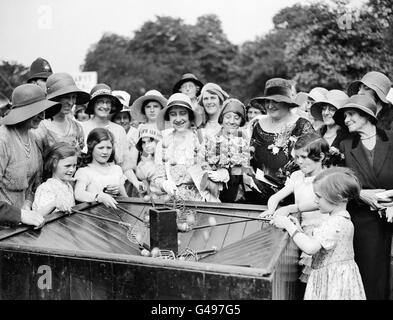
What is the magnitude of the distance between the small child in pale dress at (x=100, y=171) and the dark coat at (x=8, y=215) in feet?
3.32

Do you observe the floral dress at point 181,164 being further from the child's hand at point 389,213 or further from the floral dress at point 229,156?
the child's hand at point 389,213

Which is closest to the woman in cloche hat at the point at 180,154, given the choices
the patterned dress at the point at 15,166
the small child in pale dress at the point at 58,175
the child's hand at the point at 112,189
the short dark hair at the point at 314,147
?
the child's hand at the point at 112,189

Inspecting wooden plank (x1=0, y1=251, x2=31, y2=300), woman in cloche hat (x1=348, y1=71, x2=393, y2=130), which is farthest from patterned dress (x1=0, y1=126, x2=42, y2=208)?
woman in cloche hat (x1=348, y1=71, x2=393, y2=130)

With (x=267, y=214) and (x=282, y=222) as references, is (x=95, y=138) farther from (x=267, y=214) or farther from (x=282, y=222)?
(x=282, y=222)

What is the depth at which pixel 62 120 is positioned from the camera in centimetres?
440

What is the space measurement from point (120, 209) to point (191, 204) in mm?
574

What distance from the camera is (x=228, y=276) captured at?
2184 mm

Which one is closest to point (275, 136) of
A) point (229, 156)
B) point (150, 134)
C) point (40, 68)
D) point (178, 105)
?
point (229, 156)

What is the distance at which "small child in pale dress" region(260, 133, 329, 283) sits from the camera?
11.5ft

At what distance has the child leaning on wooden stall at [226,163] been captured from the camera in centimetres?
406

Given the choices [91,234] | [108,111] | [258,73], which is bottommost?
[91,234]

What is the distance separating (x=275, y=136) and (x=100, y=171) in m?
1.66

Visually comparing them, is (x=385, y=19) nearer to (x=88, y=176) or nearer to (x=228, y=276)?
(x=88, y=176)

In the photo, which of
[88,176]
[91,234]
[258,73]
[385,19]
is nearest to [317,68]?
[385,19]
